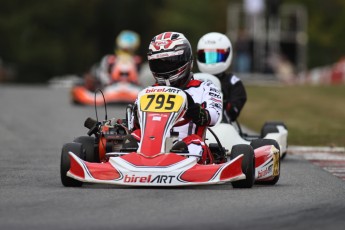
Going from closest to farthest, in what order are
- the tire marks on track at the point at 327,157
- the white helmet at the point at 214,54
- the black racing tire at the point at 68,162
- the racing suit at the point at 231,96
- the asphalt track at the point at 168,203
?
1. the asphalt track at the point at 168,203
2. the black racing tire at the point at 68,162
3. the tire marks on track at the point at 327,157
4. the racing suit at the point at 231,96
5. the white helmet at the point at 214,54

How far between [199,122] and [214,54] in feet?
12.8

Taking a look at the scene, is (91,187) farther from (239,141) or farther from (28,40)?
(28,40)

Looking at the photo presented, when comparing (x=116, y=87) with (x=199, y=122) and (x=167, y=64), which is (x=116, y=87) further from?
(x=199, y=122)

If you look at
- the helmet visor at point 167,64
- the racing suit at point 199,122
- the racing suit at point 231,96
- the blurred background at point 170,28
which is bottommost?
the blurred background at point 170,28

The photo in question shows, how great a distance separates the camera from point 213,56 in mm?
14297

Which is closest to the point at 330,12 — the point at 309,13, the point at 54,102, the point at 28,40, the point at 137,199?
the point at 309,13

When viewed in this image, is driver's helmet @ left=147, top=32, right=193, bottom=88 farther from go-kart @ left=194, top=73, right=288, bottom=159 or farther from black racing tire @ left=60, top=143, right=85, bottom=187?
go-kart @ left=194, top=73, right=288, bottom=159

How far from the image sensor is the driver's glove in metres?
10.4

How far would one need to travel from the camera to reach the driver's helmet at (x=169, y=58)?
35.2ft

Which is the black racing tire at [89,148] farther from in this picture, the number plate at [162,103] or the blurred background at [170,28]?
the blurred background at [170,28]

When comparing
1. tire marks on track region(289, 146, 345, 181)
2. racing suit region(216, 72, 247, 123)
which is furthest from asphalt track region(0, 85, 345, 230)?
racing suit region(216, 72, 247, 123)

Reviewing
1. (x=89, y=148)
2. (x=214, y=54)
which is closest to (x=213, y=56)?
(x=214, y=54)

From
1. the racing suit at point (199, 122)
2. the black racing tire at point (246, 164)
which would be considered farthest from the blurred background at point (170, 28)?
the black racing tire at point (246, 164)

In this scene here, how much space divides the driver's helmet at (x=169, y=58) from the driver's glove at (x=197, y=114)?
46cm
